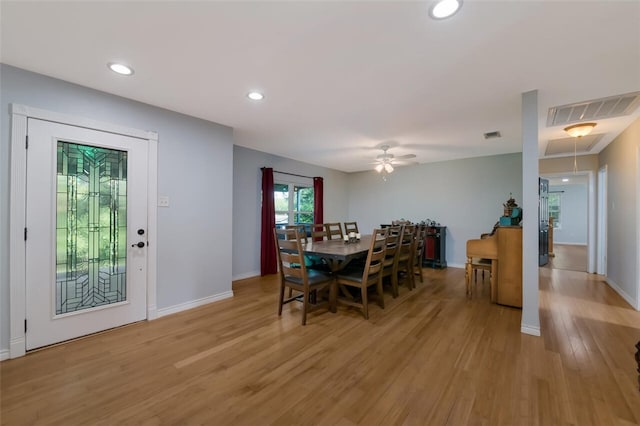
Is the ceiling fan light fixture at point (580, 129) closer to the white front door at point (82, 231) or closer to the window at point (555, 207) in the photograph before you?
the white front door at point (82, 231)

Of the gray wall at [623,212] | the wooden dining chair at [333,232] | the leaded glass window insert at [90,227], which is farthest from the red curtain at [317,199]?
the gray wall at [623,212]

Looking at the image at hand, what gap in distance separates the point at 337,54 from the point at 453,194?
497cm

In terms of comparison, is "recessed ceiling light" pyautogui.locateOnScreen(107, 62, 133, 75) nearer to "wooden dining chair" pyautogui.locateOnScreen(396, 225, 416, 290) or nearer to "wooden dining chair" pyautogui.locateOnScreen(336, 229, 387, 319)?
"wooden dining chair" pyautogui.locateOnScreen(336, 229, 387, 319)

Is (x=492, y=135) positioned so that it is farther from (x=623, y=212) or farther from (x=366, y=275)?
(x=366, y=275)

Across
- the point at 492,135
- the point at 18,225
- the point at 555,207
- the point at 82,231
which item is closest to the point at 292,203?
the point at 82,231

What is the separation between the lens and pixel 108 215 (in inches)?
106

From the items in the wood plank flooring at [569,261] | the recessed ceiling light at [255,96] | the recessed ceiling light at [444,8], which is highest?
the recessed ceiling light at [255,96]

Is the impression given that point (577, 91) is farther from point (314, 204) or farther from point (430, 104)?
point (314, 204)

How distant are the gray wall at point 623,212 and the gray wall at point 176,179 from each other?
5.44 m

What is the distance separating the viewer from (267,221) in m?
5.17

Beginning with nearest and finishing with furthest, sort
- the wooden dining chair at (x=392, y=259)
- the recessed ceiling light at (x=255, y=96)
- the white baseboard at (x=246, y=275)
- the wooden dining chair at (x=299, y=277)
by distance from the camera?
1. the recessed ceiling light at (x=255, y=96)
2. the wooden dining chair at (x=299, y=277)
3. the wooden dining chair at (x=392, y=259)
4. the white baseboard at (x=246, y=275)

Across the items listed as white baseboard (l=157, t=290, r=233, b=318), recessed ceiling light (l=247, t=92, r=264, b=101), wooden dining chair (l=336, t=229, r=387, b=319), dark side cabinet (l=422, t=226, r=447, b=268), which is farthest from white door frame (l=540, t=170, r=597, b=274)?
white baseboard (l=157, t=290, r=233, b=318)

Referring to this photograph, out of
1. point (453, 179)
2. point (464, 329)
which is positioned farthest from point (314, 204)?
point (464, 329)

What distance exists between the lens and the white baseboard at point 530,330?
2.56m
